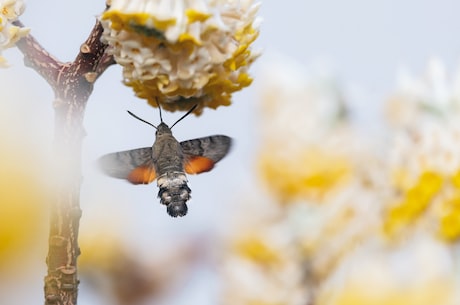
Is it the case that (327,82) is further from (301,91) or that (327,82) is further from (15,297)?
(15,297)

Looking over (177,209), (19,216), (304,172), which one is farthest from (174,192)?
(304,172)

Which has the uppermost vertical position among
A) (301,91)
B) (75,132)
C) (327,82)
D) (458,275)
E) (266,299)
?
(301,91)

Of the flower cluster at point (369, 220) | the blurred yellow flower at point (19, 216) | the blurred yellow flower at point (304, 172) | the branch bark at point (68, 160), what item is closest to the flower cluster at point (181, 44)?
the branch bark at point (68, 160)

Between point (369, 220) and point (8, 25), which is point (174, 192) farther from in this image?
point (369, 220)

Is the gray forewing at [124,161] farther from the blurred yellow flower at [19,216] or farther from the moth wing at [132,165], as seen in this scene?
the blurred yellow flower at [19,216]

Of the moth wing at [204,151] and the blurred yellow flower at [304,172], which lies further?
the blurred yellow flower at [304,172]

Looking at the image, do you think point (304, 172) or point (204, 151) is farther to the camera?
point (304, 172)

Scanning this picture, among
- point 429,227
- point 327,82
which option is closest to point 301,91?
point 327,82
